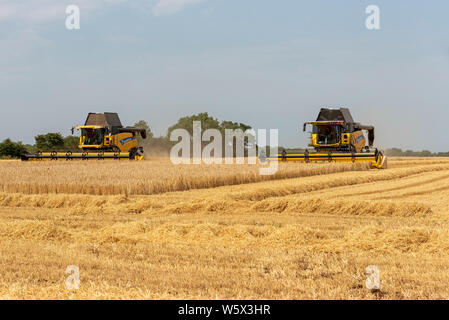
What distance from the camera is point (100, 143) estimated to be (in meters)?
37.3

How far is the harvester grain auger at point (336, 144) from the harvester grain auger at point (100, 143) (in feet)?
34.4

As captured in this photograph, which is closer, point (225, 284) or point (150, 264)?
point (225, 284)

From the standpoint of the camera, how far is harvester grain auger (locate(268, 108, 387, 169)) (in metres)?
32.9

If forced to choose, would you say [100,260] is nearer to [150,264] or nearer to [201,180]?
[150,264]

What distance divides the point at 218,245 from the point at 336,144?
25.6 metres

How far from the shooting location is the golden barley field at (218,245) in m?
6.52

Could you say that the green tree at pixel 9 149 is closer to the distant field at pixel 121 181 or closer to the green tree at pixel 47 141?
the green tree at pixel 47 141

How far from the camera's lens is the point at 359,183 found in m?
24.4

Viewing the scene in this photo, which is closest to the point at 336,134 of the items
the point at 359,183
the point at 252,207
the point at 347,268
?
the point at 359,183

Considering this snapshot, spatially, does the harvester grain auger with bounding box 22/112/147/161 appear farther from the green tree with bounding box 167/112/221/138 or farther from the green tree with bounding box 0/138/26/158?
the green tree with bounding box 167/112/221/138

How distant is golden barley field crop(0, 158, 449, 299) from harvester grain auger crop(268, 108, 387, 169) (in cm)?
1372

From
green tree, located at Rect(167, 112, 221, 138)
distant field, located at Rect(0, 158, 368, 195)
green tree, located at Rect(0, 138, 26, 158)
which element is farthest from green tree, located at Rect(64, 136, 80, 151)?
distant field, located at Rect(0, 158, 368, 195)

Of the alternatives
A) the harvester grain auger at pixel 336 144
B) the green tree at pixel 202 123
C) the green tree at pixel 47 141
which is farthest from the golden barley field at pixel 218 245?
the green tree at pixel 202 123
